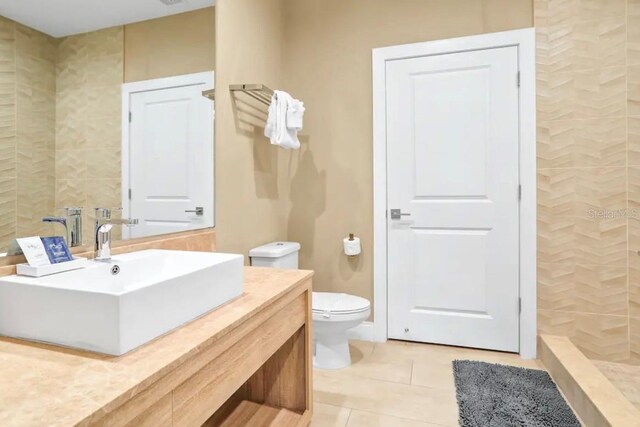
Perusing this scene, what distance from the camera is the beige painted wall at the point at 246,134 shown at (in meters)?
1.87

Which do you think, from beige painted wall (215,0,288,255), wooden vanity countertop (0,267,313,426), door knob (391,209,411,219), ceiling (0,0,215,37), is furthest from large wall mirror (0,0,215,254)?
door knob (391,209,411,219)

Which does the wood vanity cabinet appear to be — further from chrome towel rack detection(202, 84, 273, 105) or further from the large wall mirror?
chrome towel rack detection(202, 84, 273, 105)

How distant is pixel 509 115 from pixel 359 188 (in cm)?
105

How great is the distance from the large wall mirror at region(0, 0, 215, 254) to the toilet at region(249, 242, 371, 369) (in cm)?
58

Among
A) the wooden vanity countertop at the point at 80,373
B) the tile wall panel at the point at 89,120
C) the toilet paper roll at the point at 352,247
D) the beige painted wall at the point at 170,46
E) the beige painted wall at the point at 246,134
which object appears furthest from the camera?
the toilet paper roll at the point at 352,247

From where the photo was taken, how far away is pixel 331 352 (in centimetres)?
212

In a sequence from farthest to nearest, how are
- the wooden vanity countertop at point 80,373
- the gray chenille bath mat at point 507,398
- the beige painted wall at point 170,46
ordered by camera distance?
the gray chenille bath mat at point 507,398
the beige painted wall at point 170,46
the wooden vanity countertop at point 80,373

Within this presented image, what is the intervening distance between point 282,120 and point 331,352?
138 centimetres

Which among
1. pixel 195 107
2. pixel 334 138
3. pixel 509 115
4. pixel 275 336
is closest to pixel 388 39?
pixel 334 138

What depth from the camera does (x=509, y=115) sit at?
225cm

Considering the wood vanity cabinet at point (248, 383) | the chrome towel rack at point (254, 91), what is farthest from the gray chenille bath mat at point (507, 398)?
the chrome towel rack at point (254, 91)

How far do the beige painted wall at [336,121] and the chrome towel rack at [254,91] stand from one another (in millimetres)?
532

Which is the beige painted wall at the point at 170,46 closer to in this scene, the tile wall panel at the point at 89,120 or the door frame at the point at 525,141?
the tile wall panel at the point at 89,120

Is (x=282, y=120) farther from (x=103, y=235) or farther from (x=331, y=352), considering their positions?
(x=331, y=352)
